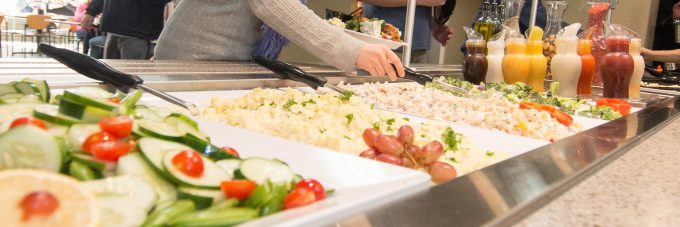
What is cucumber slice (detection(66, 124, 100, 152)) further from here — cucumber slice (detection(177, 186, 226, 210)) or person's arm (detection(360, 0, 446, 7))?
person's arm (detection(360, 0, 446, 7))

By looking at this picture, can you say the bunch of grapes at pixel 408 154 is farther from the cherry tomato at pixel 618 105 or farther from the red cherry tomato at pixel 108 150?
the cherry tomato at pixel 618 105

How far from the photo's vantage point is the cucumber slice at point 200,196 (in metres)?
0.49

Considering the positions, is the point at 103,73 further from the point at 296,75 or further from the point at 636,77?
the point at 636,77

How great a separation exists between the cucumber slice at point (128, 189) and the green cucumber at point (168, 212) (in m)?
0.01

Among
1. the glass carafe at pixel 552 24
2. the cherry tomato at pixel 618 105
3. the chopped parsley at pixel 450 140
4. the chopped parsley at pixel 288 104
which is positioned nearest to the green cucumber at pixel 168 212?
the chopped parsley at pixel 450 140

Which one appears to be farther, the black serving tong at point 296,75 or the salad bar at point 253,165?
the black serving tong at point 296,75

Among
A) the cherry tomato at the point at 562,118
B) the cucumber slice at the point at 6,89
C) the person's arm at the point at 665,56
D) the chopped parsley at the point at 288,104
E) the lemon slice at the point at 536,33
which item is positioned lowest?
the cherry tomato at the point at 562,118

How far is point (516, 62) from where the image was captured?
2398 millimetres

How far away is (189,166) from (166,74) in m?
1.02

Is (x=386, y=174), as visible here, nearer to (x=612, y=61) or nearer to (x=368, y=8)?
(x=612, y=61)

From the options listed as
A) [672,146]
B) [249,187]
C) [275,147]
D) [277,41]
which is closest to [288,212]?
[249,187]

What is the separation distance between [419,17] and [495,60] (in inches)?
64.8

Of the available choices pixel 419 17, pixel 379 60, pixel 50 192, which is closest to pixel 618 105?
pixel 379 60

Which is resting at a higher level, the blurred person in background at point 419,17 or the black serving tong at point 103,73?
the blurred person in background at point 419,17
